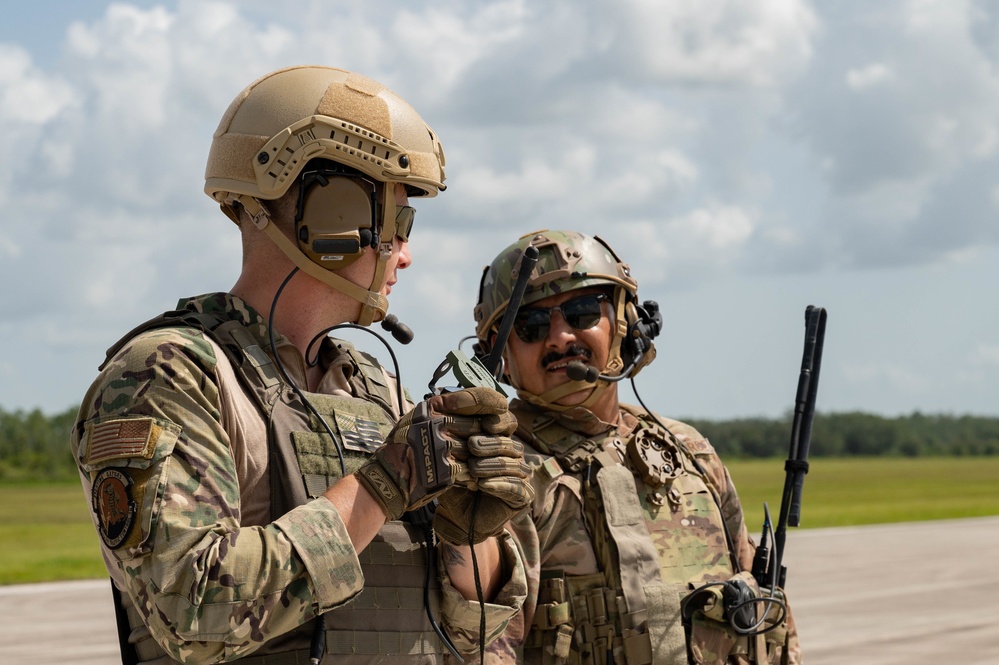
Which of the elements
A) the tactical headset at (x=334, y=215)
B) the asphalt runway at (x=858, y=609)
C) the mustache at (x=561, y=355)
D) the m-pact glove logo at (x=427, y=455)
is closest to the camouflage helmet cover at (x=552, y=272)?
the mustache at (x=561, y=355)

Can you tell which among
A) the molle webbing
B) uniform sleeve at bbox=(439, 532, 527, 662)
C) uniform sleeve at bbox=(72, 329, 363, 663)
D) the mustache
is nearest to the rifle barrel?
the molle webbing

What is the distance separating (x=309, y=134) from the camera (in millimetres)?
3604

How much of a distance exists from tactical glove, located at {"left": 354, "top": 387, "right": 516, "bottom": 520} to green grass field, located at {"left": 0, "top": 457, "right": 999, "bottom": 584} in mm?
19643

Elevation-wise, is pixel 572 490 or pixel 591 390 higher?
pixel 591 390

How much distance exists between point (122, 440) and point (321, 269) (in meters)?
0.82

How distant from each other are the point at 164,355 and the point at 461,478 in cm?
82

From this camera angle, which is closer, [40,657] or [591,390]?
[591,390]

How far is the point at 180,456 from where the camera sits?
3.06 metres

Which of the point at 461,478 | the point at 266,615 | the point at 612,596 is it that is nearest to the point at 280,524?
the point at 266,615

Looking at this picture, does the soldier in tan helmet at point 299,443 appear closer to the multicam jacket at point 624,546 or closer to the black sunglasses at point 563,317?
the multicam jacket at point 624,546

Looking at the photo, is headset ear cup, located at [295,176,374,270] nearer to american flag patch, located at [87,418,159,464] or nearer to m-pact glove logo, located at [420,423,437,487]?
m-pact glove logo, located at [420,423,437,487]

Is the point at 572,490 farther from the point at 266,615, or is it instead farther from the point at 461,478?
the point at 266,615

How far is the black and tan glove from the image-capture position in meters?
3.33

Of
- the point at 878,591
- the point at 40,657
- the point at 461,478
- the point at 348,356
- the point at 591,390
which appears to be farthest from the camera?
the point at 878,591
